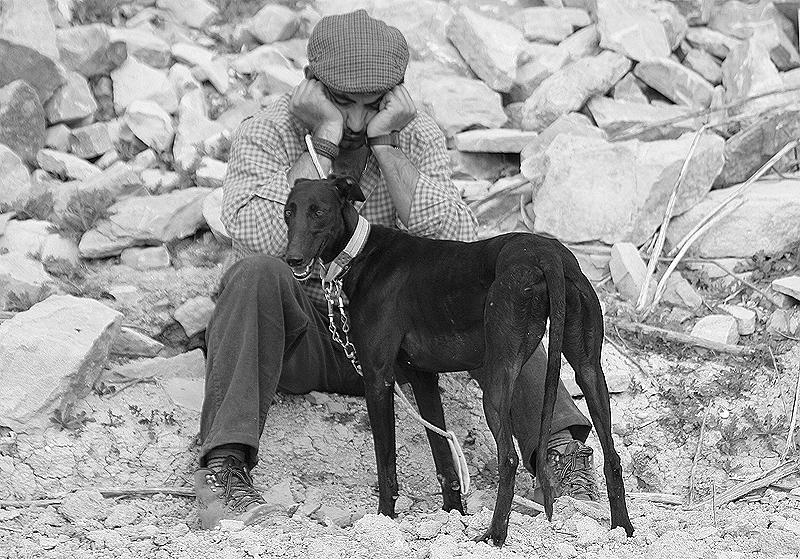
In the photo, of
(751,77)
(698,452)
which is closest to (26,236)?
(698,452)

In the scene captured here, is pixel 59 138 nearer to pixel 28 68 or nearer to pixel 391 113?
pixel 28 68

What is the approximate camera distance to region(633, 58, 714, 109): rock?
8219mm

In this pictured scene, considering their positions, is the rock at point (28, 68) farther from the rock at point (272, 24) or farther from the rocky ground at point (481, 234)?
the rock at point (272, 24)

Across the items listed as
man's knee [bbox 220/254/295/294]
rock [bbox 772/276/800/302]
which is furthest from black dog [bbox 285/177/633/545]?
rock [bbox 772/276/800/302]

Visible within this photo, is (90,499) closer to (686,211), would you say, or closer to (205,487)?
(205,487)

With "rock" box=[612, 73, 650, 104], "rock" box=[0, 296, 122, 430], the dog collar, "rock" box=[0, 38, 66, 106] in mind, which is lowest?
"rock" box=[612, 73, 650, 104]

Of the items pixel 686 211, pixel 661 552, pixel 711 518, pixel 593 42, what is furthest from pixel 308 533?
pixel 593 42

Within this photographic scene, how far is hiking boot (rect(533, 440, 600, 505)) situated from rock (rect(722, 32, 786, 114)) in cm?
386

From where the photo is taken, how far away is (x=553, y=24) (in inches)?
350

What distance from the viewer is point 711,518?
4504 millimetres

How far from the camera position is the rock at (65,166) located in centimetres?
738

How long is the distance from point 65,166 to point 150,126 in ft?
2.19

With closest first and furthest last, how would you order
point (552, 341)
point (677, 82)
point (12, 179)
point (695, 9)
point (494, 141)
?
1. point (552, 341)
2. point (12, 179)
3. point (494, 141)
4. point (677, 82)
5. point (695, 9)

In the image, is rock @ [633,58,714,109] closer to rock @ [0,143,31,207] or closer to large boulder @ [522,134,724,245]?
large boulder @ [522,134,724,245]
